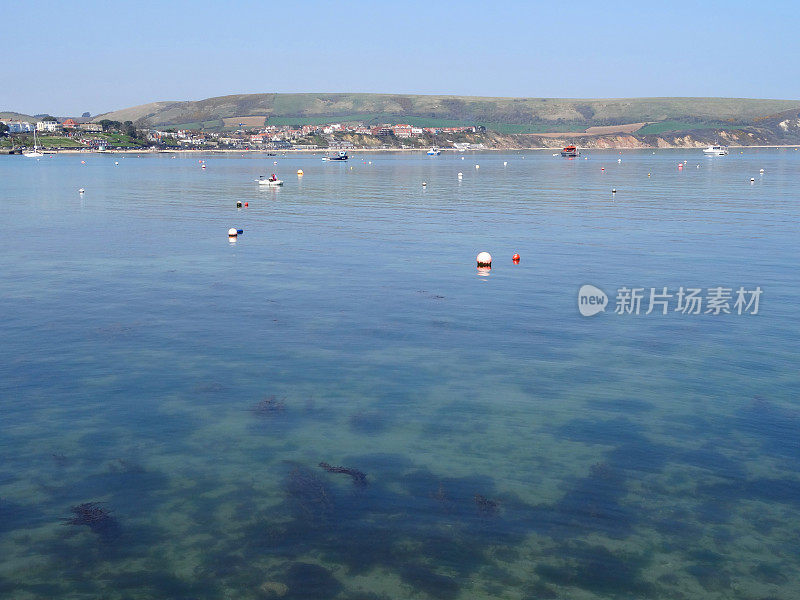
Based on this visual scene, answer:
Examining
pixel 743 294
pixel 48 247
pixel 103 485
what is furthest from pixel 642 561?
pixel 48 247

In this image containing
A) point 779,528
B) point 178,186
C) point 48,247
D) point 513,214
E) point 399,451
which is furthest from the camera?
point 178,186

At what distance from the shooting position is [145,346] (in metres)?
32.0

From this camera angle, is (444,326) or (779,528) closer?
(779,528)

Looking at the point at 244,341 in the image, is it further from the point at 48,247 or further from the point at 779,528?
the point at 48,247

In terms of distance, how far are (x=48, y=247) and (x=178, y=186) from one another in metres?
74.6

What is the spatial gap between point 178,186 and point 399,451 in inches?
4666

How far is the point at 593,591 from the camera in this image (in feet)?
51.3

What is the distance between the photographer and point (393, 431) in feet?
76.6

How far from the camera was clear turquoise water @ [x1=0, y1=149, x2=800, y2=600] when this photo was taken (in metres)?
16.5

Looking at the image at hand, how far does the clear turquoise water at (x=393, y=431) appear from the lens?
1652cm

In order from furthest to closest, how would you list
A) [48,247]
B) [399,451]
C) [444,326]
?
[48,247] → [444,326] → [399,451]

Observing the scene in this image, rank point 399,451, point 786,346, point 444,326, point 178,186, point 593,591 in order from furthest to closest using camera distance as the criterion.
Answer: point 178,186
point 444,326
point 786,346
point 399,451
point 593,591

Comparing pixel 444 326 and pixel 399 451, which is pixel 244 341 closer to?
pixel 444 326

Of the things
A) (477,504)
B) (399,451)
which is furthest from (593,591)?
(399,451)
